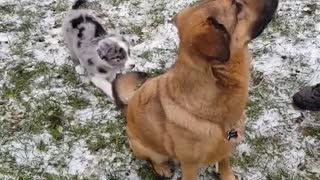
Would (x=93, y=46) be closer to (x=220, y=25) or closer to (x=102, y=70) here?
(x=102, y=70)

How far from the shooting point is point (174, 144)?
10.9 ft

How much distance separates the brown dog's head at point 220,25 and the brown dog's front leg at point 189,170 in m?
0.98

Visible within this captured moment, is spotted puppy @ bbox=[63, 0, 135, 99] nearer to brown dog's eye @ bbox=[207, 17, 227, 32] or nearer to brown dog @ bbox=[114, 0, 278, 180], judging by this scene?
brown dog @ bbox=[114, 0, 278, 180]

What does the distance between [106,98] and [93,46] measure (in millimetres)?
655

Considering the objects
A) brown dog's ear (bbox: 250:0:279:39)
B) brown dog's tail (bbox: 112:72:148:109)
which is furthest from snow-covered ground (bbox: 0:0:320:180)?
brown dog's ear (bbox: 250:0:279:39)

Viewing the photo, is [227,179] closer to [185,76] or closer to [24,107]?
[185,76]

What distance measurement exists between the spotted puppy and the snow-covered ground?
0.57 feet

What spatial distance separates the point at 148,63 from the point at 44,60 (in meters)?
1.07

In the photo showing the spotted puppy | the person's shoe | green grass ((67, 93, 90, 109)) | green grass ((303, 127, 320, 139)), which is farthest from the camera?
the spotted puppy

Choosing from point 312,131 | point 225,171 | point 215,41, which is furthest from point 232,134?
point 312,131

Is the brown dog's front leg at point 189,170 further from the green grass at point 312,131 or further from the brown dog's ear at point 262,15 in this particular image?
the green grass at point 312,131

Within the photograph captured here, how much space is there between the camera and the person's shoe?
4371 millimetres

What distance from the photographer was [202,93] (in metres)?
2.98

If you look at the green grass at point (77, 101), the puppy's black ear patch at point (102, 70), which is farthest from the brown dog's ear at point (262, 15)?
the puppy's black ear patch at point (102, 70)
